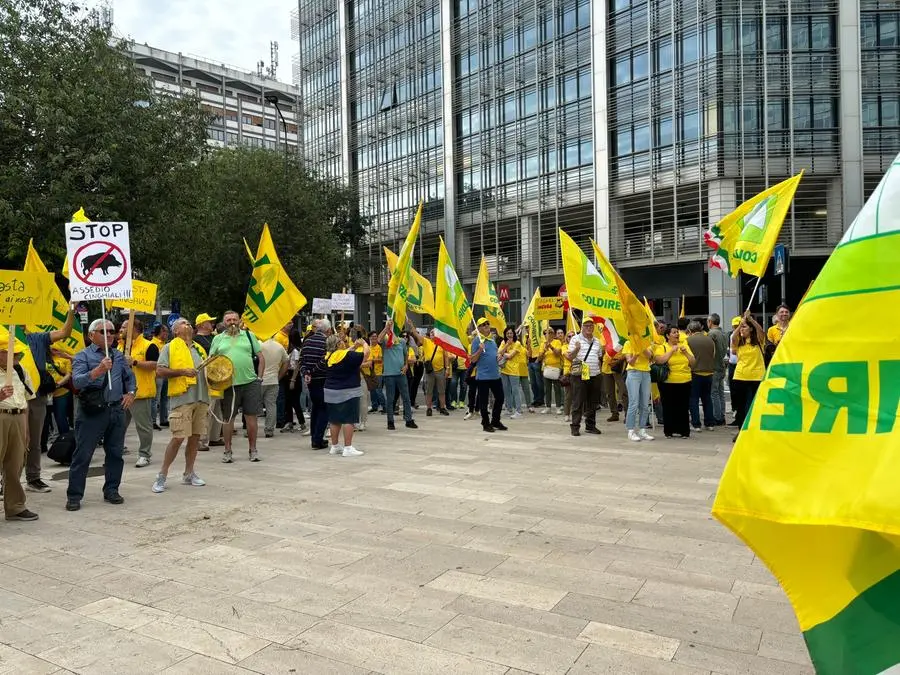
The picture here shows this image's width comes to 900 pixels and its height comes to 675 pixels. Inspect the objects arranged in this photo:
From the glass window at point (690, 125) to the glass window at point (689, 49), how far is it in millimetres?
2089

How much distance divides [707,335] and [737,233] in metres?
2.16

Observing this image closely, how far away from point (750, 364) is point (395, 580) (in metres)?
7.66

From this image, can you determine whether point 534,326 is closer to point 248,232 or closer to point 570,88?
point 248,232

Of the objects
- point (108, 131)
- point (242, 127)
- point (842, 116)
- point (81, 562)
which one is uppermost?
point (242, 127)

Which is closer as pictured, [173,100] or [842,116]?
[173,100]

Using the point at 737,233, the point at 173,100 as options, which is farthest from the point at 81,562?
the point at 173,100

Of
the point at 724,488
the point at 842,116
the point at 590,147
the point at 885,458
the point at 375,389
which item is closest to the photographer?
the point at 885,458

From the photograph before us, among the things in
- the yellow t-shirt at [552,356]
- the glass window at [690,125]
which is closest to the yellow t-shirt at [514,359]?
the yellow t-shirt at [552,356]

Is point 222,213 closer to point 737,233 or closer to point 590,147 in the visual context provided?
point 590,147

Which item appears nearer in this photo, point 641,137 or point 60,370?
point 60,370

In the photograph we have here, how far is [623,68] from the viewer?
104 ft

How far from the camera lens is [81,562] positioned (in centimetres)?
532

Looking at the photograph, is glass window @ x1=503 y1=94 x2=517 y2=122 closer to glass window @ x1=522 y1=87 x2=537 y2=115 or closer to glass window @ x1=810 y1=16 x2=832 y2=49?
glass window @ x1=522 y1=87 x2=537 y2=115

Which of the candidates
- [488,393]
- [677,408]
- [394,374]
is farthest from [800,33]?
[394,374]
